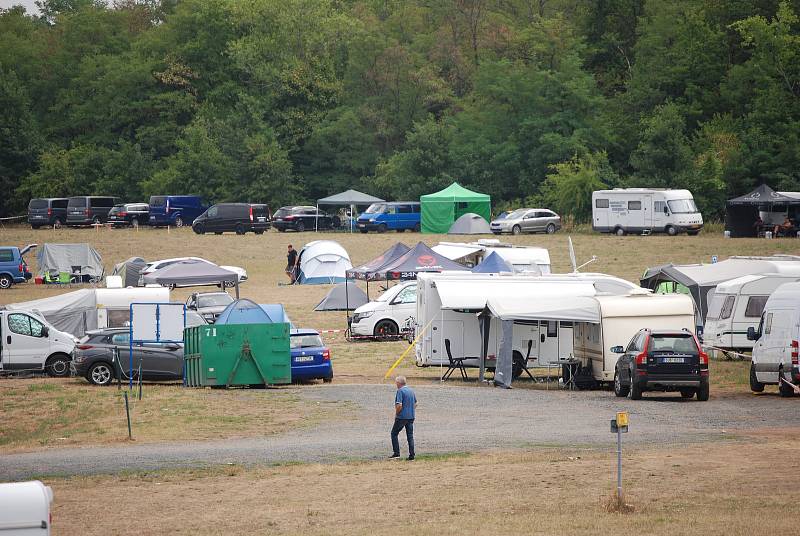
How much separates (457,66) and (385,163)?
39.4ft

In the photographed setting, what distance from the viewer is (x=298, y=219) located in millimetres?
66062

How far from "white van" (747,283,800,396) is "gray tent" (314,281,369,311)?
17.2 m

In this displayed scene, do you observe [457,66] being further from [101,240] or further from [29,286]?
[29,286]

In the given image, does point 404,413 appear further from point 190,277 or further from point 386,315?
point 190,277

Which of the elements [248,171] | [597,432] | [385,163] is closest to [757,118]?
[385,163]

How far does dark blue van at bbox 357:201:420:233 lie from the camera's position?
6450 centimetres

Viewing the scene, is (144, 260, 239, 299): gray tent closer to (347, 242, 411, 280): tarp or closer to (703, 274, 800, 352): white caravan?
(347, 242, 411, 280): tarp

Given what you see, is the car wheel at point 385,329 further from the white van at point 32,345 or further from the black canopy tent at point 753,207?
the black canopy tent at point 753,207

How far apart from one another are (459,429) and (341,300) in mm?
19763

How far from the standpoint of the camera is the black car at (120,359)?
2495cm

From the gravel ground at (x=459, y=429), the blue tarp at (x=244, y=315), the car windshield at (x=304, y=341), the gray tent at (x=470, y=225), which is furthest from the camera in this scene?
the gray tent at (x=470, y=225)

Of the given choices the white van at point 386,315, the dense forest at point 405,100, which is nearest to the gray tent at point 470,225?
the dense forest at point 405,100

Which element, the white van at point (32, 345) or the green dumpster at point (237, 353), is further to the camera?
the white van at point (32, 345)

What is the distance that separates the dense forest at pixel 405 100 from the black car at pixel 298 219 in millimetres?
10454
